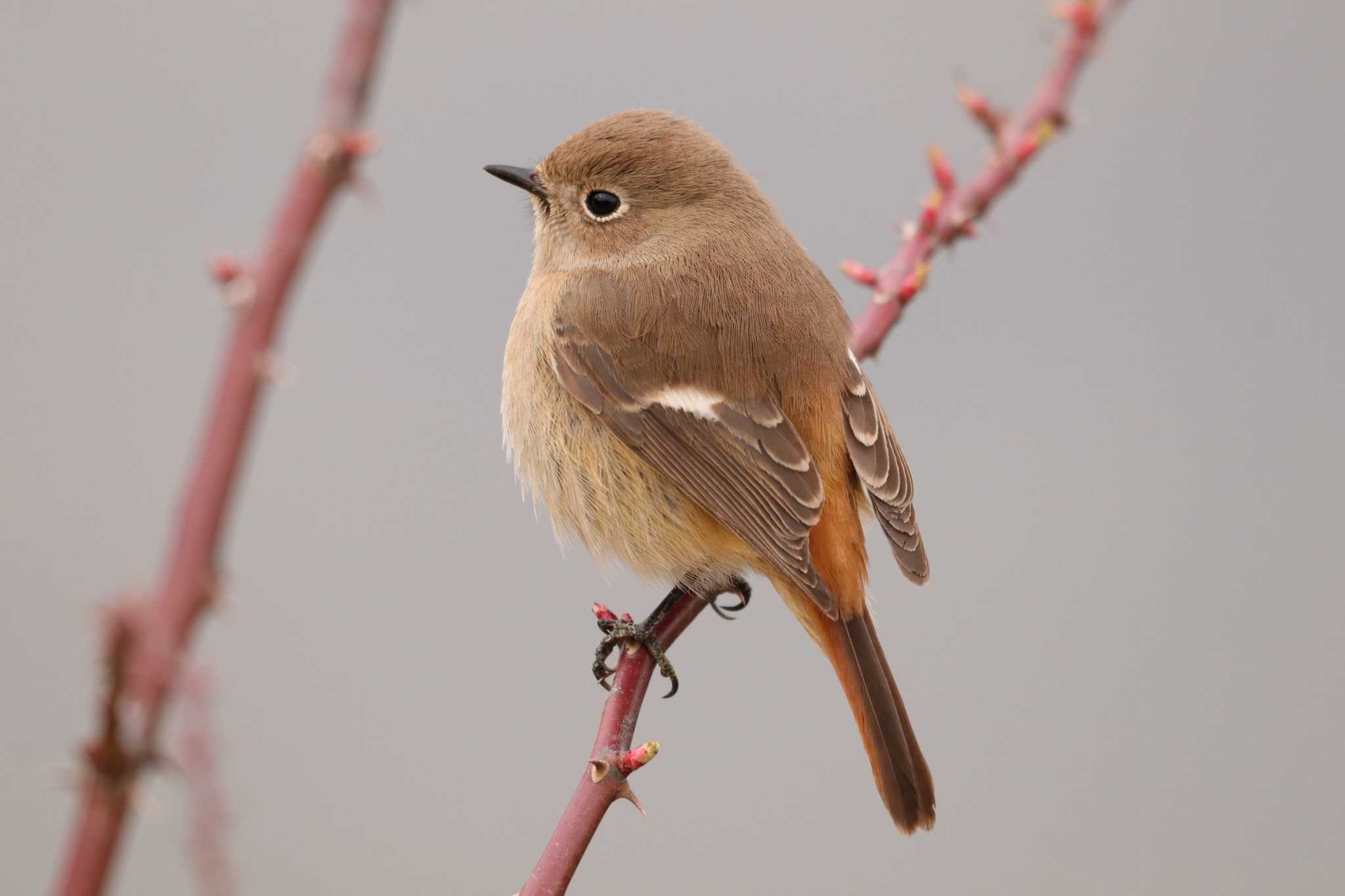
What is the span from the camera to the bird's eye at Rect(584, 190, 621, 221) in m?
3.90

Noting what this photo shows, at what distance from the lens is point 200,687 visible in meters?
1.06

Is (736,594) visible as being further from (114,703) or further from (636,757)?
(114,703)

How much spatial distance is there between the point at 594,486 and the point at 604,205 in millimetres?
865

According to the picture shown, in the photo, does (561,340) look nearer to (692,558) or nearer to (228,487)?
(692,558)

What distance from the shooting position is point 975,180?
2545 mm

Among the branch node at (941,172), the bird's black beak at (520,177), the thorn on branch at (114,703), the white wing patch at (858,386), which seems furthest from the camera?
the bird's black beak at (520,177)

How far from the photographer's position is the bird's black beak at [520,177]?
382 cm

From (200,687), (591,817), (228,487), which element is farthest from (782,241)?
(228,487)

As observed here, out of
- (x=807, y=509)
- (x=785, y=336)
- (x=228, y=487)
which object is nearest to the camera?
(x=228, y=487)

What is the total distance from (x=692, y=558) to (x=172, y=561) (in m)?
2.75

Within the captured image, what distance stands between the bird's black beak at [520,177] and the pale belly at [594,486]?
0.40m

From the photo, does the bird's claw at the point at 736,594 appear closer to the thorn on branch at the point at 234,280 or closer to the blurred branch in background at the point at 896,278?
the blurred branch in background at the point at 896,278

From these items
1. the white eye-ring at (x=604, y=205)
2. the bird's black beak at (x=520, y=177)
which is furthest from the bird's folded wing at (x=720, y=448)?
the bird's black beak at (x=520, y=177)

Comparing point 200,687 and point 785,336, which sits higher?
point 785,336
